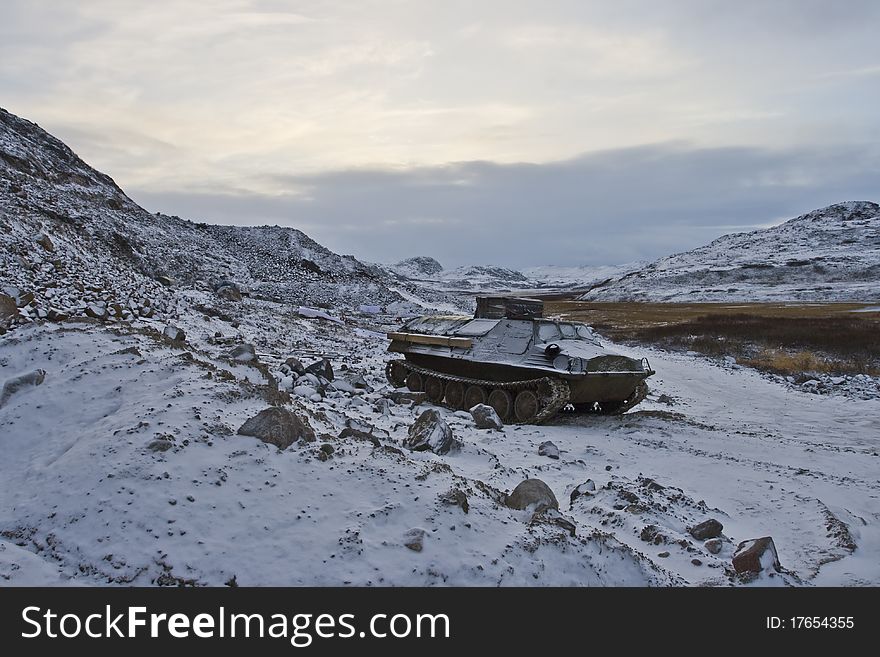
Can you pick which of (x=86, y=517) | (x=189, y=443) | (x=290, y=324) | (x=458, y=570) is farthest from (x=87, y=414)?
(x=290, y=324)

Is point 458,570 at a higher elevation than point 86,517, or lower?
lower

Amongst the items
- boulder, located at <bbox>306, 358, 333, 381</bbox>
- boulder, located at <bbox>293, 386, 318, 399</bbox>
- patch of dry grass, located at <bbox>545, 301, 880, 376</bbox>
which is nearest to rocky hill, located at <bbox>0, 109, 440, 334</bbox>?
boulder, located at <bbox>306, 358, 333, 381</bbox>

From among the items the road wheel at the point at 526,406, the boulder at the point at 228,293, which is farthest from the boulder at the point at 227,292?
the road wheel at the point at 526,406

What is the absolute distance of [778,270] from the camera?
281 ft

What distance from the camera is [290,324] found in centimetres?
2386

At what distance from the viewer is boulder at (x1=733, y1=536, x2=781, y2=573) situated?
5.18m

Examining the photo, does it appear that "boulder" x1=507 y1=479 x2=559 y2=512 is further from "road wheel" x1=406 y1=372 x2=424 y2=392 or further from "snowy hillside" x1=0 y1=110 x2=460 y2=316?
"snowy hillside" x1=0 y1=110 x2=460 y2=316

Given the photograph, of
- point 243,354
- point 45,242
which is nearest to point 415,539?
point 243,354

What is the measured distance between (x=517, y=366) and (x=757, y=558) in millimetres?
7287

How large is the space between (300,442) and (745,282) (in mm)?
89953

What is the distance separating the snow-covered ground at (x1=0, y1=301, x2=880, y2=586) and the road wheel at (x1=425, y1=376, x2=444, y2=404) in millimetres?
3711

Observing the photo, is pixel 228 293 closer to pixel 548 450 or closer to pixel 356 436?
pixel 548 450
